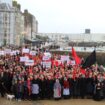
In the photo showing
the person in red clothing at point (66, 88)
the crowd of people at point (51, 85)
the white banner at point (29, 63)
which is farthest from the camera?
the white banner at point (29, 63)

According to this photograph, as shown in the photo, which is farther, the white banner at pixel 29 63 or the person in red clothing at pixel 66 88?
the white banner at pixel 29 63

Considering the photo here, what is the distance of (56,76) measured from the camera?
21.5 metres

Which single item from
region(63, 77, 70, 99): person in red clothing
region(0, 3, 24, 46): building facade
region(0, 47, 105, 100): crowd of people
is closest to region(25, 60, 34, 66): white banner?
region(0, 47, 105, 100): crowd of people

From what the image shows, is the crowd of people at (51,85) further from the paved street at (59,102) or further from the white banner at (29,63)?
the white banner at (29,63)

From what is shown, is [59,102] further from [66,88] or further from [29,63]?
[29,63]

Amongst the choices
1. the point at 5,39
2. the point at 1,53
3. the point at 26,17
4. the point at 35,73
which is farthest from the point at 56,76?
the point at 26,17

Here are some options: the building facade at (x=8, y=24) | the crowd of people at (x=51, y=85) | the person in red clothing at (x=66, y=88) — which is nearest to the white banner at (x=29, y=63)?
the crowd of people at (x=51, y=85)

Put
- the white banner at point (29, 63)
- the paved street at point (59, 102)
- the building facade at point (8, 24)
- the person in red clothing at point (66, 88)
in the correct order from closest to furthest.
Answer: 1. the paved street at point (59, 102)
2. the person in red clothing at point (66, 88)
3. the white banner at point (29, 63)
4. the building facade at point (8, 24)

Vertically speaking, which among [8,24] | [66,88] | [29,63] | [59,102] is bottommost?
[59,102]

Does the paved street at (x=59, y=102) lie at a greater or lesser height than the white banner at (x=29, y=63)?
lesser

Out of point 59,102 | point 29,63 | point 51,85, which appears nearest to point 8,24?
point 29,63

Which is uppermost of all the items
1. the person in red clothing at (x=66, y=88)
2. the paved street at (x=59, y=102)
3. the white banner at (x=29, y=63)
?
the white banner at (x=29, y=63)

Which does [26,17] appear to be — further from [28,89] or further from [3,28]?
[28,89]

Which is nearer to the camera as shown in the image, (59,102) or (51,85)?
(59,102)
